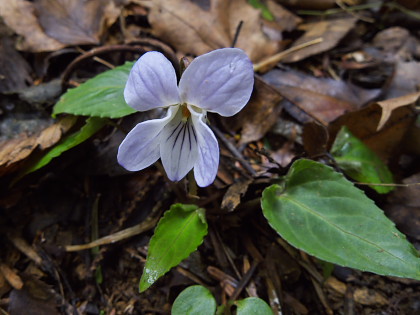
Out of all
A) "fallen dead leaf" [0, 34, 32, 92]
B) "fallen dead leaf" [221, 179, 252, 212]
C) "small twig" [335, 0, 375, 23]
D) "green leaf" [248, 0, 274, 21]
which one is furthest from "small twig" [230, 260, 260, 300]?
"small twig" [335, 0, 375, 23]

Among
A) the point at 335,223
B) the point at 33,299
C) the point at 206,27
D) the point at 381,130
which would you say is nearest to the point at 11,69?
the point at 206,27

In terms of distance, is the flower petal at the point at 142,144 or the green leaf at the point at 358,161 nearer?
the flower petal at the point at 142,144

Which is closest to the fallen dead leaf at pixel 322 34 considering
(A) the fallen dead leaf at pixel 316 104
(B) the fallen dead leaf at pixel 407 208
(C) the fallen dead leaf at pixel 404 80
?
(A) the fallen dead leaf at pixel 316 104

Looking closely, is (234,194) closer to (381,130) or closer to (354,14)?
(381,130)

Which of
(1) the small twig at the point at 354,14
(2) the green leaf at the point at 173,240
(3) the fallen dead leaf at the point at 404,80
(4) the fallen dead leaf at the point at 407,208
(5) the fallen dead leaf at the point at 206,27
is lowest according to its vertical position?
(4) the fallen dead leaf at the point at 407,208

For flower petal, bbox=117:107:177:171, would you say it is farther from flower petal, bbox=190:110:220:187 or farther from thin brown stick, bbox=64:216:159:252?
thin brown stick, bbox=64:216:159:252

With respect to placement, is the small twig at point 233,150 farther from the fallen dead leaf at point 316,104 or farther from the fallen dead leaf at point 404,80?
the fallen dead leaf at point 404,80
